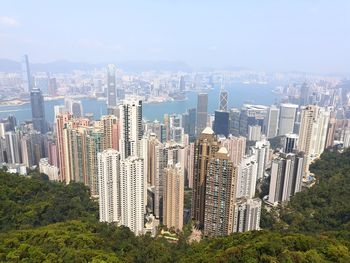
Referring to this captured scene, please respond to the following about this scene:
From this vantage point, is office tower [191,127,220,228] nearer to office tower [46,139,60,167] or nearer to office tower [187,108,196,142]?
office tower [46,139,60,167]

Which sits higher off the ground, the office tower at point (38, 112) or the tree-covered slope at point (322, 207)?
the office tower at point (38, 112)

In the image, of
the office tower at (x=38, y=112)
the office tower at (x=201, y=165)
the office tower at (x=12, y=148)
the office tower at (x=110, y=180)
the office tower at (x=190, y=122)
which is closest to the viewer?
the office tower at (x=110, y=180)

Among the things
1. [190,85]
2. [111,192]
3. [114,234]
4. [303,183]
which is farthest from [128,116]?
[190,85]

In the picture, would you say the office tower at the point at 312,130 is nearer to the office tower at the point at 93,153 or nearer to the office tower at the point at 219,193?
the office tower at the point at 219,193

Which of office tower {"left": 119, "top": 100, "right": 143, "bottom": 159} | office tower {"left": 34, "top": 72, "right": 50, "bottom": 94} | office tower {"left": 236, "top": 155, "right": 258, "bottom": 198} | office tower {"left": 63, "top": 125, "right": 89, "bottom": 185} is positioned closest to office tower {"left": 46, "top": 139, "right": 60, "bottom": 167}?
office tower {"left": 63, "top": 125, "right": 89, "bottom": 185}

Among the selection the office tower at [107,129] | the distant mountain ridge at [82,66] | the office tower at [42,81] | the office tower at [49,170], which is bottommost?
the office tower at [49,170]

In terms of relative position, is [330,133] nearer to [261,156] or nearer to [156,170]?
[261,156]

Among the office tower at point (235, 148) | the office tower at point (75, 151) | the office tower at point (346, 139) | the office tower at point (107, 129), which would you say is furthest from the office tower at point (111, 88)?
the office tower at point (346, 139)

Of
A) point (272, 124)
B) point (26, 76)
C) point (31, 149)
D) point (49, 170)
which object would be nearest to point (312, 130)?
point (272, 124)
